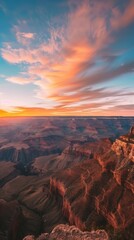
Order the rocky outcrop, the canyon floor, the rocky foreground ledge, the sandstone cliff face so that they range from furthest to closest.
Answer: the canyon floor → the rocky outcrop → the sandstone cliff face → the rocky foreground ledge

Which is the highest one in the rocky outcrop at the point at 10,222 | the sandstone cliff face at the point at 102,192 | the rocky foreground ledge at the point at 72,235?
the rocky foreground ledge at the point at 72,235

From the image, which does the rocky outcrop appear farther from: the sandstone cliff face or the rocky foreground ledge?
the rocky foreground ledge

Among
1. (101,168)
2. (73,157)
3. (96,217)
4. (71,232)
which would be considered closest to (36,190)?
(101,168)

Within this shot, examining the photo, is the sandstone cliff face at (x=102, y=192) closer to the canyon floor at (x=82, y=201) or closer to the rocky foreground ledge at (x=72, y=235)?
the canyon floor at (x=82, y=201)

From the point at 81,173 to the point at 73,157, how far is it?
75005 mm

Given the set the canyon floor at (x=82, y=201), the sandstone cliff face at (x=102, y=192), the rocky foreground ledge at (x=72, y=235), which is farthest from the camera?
the canyon floor at (x=82, y=201)

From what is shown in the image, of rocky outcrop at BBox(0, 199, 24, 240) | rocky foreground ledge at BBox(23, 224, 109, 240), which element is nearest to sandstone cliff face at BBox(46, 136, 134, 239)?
rocky outcrop at BBox(0, 199, 24, 240)

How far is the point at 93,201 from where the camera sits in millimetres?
69188

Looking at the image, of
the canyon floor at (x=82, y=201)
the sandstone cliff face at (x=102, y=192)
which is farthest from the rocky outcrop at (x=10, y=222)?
the sandstone cliff face at (x=102, y=192)

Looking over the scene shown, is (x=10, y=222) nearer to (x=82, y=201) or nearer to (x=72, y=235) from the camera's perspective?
(x=82, y=201)

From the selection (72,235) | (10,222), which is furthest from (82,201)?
(72,235)

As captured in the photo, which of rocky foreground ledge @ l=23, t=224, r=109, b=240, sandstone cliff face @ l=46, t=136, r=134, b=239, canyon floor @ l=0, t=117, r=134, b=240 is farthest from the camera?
canyon floor @ l=0, t=117, r=134, b=240

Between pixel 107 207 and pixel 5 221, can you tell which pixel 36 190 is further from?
pixel 107 207

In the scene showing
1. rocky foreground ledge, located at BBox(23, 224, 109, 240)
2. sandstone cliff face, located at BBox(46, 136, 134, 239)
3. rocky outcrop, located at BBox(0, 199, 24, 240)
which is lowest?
rocky outcrop, located at BBox(0, 199, 24, 240)
